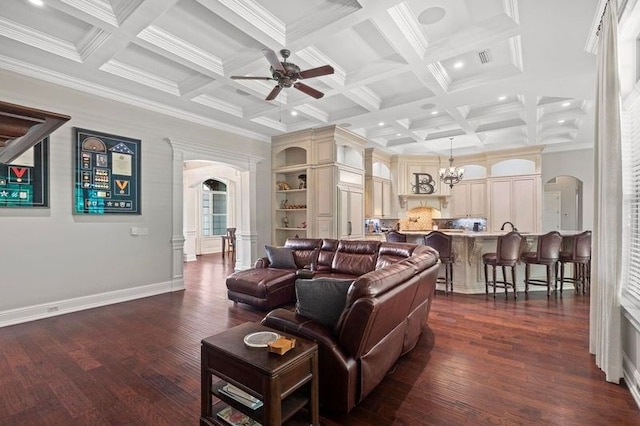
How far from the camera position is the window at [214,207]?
11.4 metres

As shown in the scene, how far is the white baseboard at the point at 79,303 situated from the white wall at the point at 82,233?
0.01m

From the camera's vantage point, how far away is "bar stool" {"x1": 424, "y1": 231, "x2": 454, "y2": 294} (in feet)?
17.0

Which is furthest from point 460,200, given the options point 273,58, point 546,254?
point 273,58

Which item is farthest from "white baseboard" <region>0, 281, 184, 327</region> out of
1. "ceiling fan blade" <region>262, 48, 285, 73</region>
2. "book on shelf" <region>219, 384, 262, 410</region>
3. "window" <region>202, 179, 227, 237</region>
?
"window" <region>202, 179, 227, 237</region>

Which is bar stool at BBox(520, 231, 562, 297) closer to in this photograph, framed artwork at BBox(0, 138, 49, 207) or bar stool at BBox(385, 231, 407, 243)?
bar stool at BBox(385, 231, 407, 243)

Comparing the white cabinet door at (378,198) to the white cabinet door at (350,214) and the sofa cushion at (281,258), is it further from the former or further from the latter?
the sofa cushion at (281,258)

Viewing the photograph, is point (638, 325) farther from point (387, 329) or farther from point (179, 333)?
point (179, 333)

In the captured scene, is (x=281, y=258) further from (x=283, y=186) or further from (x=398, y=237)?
(x=283, y=186)

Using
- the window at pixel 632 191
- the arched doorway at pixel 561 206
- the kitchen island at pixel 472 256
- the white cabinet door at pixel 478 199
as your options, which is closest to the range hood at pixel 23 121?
the window at pixel 632 191

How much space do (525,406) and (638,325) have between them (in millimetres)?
989

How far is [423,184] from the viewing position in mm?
9625

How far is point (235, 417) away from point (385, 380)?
1272 mm

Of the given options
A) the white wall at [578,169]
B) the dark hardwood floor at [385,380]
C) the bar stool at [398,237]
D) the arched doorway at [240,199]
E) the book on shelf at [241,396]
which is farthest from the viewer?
the white wall at [578,169]

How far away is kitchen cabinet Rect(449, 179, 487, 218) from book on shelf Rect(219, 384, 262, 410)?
8851 millimetres
